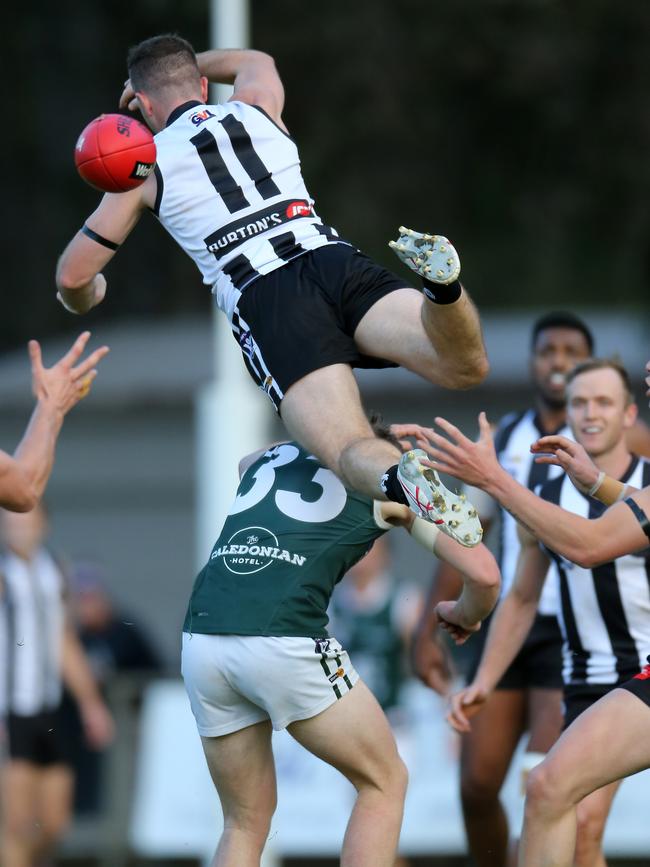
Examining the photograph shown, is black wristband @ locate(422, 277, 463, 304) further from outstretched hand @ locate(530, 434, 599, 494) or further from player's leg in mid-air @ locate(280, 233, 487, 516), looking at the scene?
outstretched hand @ locate(530, 434, 599, 494)

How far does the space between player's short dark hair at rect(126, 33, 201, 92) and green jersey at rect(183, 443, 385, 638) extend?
160 cm

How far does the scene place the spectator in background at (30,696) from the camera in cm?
1008

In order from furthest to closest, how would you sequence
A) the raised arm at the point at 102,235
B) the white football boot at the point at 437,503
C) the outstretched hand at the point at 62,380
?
the outstretched hand at the point at 62,380, the raised arm at the point at 102,235, the white football boot at the point at 437,503

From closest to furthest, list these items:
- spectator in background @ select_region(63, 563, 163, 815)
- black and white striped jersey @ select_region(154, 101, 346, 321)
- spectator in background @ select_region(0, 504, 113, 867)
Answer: black and white striped jersey @ select_region(154, 101, 346, 321)
spectator in background @ select_region(0, 504, 113, 867)
spectator in background @ select_region(63, 563, 163, 815)

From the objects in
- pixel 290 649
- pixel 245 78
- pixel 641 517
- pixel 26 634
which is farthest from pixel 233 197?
pixel 26 634

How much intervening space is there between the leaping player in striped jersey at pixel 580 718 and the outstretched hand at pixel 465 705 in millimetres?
1022

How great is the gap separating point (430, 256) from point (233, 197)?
3.13 feet

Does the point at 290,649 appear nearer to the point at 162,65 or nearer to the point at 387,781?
the point at 387,781

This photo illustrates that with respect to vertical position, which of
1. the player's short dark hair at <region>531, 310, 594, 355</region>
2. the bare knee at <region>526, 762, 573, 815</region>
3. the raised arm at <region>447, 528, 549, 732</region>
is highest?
the player's short dark hair at <region>531, 310, 594, 355</region>

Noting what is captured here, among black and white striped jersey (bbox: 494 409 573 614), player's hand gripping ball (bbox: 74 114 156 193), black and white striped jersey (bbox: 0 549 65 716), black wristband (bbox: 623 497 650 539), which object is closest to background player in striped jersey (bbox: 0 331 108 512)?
player's hand gripping ball (bbox: 74 114 156 193)

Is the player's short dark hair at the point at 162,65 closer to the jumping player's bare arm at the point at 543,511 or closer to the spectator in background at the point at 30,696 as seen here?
the jumping player's bare arm at the point at 543,511

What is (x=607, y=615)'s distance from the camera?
6.45 metres

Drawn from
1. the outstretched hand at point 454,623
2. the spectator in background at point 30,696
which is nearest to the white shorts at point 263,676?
the outstretched hand at point 454,623

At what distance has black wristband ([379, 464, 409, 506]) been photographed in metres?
5.20
